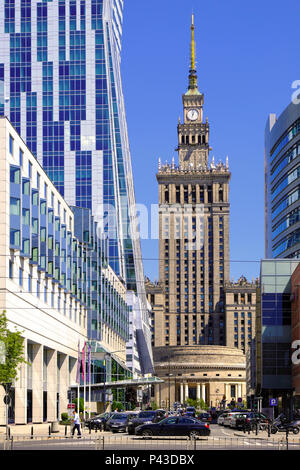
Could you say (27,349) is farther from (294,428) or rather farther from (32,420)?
(294,428)

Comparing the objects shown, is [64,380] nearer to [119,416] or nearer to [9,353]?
[119,416]

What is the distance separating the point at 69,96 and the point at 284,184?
4855 cm

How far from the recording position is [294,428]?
2655 inches

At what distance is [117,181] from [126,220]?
26.2 feet

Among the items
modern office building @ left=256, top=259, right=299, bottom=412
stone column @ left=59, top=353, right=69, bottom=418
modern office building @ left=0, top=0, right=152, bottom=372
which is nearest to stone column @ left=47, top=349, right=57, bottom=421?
stone column @ left=59, top=353, right=69, bottom=418

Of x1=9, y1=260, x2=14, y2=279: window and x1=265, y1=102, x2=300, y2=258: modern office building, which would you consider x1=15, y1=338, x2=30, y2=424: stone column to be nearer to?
x1=9, y1=260, x2=14, y2=279: window

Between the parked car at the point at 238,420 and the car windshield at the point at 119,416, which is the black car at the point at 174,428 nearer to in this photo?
the car windshield at the point at 119,416

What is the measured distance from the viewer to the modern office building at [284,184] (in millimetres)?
129250

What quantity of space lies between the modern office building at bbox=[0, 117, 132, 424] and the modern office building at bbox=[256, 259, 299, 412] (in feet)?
72.8

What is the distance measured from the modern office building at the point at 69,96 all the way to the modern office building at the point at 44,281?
130 ft

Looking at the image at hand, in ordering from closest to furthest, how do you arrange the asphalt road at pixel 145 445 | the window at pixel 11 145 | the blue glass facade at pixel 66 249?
1. the asphalt road at pixel 145 445
2. the window at pixel 11 145
3. the blue glass facade at pixel 66 249

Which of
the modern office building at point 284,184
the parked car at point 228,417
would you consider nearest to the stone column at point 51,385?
the parked car at point 228,417

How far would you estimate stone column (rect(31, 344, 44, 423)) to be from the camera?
248 ft

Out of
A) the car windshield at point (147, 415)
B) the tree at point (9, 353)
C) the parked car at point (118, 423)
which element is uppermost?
the tree at point (9, 353)
